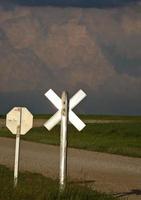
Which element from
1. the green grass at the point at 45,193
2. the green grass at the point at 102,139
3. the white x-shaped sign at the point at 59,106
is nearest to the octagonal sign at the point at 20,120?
the green grass at the point at 45,193

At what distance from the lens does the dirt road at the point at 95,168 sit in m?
17.1

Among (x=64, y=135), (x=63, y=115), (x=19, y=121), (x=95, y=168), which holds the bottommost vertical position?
(x=64, y=135)

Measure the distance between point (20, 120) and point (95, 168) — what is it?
751cm

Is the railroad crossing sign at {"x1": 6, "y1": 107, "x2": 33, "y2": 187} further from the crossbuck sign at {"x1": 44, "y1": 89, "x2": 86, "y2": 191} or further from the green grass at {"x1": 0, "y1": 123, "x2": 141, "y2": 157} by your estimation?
the green grass at {"x1": 0, "y1": 123, "x2": 141, "y2": 157}

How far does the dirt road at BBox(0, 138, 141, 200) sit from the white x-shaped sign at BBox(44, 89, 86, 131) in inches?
97.8

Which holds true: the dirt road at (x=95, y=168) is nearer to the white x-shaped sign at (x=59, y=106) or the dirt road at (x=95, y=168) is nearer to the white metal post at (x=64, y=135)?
the white metal post at (x=64, y=135)

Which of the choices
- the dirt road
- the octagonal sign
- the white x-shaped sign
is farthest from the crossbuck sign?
the dirt road

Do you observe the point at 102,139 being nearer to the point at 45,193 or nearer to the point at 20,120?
the point at 20,120

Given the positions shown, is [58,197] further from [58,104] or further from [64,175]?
[58,104]

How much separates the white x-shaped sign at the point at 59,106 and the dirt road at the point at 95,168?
8.15 feet

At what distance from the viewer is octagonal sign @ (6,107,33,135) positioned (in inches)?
593

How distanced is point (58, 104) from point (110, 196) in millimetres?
2089

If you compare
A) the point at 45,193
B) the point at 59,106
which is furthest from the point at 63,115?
the point at 45,193

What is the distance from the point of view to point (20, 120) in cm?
1506
